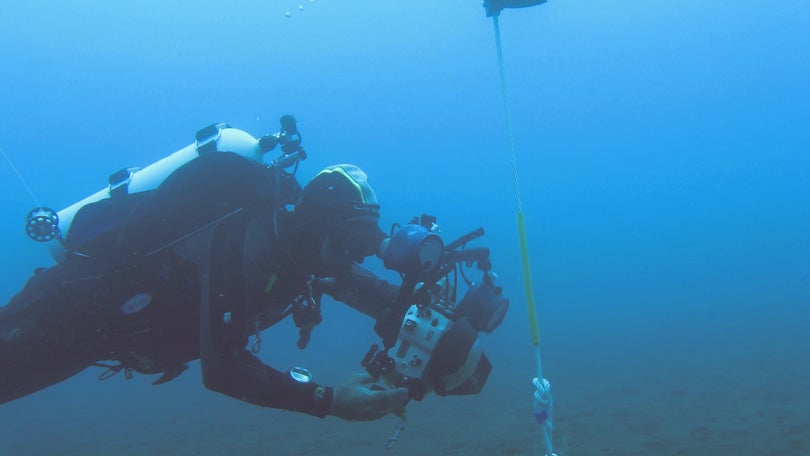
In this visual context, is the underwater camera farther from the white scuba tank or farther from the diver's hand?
the white scuba tank

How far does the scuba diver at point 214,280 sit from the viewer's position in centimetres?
265

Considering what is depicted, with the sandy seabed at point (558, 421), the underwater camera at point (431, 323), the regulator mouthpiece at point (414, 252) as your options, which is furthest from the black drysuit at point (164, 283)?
the sandy seabed at point (558, 421)

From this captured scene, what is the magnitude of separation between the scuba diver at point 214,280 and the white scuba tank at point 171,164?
2 cm

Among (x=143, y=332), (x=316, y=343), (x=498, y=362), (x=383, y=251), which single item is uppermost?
(x=383, y=251)

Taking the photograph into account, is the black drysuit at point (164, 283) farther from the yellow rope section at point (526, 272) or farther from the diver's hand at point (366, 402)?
the yellow rope section at point (526, 272)

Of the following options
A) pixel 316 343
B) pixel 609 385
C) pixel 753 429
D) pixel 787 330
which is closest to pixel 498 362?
pixel 609 385

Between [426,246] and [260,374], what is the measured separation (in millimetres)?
997

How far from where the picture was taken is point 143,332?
9.55ft

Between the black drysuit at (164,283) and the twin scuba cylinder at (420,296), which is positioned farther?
the twin scuba cylinder at (420,296)

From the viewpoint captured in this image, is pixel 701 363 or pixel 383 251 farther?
Answer: pixel 701 363

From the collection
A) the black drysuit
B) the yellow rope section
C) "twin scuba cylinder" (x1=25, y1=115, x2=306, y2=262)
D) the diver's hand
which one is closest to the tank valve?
"twin scuba cylinder" (x1=25, y1=115, x2=306, y2=262)

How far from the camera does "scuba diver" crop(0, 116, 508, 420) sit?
2654 mm

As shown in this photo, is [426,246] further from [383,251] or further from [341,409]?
[341,409]

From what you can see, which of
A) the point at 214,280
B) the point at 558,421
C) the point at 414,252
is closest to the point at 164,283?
the point at 214,280
